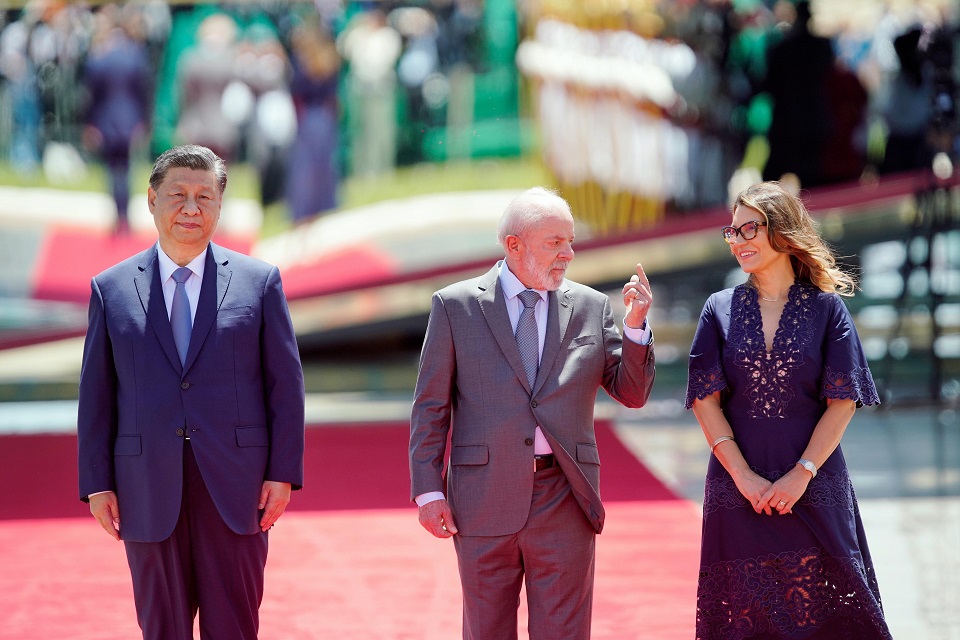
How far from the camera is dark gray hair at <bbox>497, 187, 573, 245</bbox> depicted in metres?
3.06

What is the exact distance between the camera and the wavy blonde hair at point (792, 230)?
126 inches

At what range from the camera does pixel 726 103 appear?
960 cm

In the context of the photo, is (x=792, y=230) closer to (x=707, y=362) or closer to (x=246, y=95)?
(x=707, y=362)

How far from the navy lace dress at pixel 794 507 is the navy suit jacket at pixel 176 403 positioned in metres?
1.08

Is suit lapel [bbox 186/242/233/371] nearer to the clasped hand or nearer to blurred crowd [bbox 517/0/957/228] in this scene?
the clasped hand

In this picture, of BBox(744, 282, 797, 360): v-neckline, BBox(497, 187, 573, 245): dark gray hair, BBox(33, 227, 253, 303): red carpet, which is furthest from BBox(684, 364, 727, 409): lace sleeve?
BBox(33, 227, 253, 303): red carpet

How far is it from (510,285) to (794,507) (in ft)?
2.98

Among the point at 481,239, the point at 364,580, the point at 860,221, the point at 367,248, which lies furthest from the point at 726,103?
the point at 364,580

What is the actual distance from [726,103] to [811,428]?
676 centimetres

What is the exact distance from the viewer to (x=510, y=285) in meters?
3.18

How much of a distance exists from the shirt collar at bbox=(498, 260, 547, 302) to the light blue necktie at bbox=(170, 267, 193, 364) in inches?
30.5

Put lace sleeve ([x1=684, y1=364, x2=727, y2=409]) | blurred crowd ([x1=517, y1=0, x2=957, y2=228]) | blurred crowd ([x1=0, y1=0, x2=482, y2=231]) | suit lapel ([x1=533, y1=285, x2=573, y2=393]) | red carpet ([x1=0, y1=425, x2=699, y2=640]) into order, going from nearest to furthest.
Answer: suit lapel ([x1=533, y1=285, x2=573, y2=393]), lace sleeve ([x1=684, y1=364, x2=727, y2=409]), red carpet ([x1=0, y1=425, x2=699, y2=640]), blurred crowd ([x1=517, y1=0, x2=957, y2=228]), blurred crowd ([x1=0, y1=0, x2=482, y2=231])

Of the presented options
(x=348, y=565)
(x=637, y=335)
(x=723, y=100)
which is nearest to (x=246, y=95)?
(x=723, y=100)

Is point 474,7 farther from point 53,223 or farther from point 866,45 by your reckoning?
point 53,223
